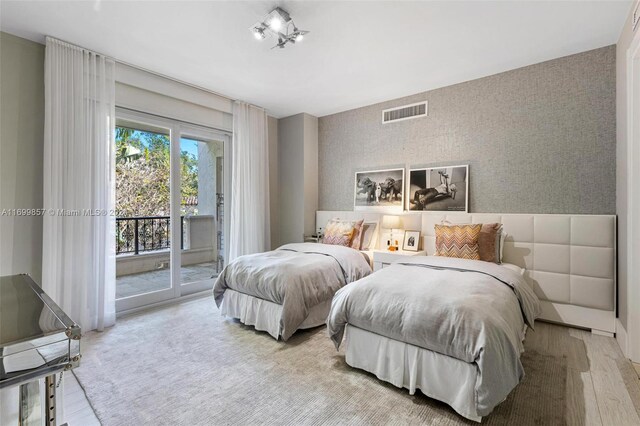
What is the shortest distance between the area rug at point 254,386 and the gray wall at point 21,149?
3.25 ft

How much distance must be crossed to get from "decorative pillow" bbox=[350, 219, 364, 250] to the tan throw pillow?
149 centimetres

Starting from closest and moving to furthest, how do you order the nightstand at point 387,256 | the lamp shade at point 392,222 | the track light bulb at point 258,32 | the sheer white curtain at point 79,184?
the track light bulb at point 258,32 → the sheer white curtain at point 79,184 → the nightstand at point 387,256 → the lamp shade at point 392,222

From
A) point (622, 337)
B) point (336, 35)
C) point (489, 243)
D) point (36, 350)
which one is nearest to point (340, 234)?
point (489, 243)

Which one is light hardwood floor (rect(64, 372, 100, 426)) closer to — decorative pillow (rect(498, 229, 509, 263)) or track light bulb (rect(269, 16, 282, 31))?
track light bulb (rect(269, 16, 282, 31))

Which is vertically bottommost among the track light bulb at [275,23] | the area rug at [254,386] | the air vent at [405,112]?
the area rug at [254,386]

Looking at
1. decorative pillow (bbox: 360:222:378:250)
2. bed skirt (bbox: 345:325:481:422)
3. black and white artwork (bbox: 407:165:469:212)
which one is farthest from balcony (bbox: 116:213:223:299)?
black and white artwork (bbox: 407:165:469:212)

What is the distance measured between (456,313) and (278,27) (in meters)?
2.52

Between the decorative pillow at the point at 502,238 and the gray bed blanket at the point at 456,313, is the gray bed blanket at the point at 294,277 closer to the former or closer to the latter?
the gray bed blanket at the point at 456,313

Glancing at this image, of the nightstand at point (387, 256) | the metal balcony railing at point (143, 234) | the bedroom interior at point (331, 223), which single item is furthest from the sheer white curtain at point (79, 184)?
the nightstand at point (387, 256)

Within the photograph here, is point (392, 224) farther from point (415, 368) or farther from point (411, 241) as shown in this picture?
point (415, 368)

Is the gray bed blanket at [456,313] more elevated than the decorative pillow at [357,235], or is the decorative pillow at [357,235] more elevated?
the decorative pillow at [357,235]

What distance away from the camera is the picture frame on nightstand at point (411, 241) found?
12.2ft

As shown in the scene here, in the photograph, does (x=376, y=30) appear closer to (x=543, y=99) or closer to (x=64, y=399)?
(x=543, y=99)

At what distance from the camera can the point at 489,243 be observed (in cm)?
297
